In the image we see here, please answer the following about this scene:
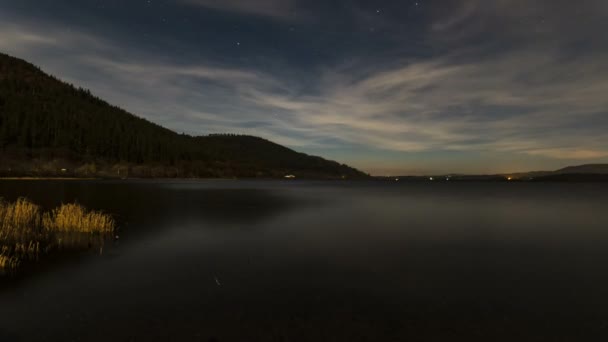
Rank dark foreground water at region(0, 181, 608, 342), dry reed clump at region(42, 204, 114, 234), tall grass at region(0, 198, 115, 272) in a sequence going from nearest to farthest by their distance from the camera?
dark foreground water at region(0, 181, 608, 342), tall grass at region(0, 198, 115, 272), dry reed clump at region(42, 204, 114, 234)

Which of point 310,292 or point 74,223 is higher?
point 74,223

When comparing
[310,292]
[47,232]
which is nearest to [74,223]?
[47,232]

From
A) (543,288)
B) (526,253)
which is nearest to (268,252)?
(543,288)

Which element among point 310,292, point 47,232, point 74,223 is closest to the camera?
point 310,292

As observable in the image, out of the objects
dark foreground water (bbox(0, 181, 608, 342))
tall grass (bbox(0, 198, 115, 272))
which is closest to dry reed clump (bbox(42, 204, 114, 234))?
tall grass (bbox(0, 198, 115, 272))

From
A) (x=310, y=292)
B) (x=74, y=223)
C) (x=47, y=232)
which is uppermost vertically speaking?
(x=74, y=223)

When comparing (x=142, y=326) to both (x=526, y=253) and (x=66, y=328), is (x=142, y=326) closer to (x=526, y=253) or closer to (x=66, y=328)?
(x=66, y=328)

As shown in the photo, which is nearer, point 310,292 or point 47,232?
point 310,292

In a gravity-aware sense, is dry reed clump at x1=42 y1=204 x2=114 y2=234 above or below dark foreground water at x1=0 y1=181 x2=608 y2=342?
above

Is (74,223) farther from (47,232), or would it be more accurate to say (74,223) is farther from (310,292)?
(310,292)

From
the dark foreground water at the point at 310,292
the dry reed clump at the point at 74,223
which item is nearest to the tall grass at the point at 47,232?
the dry reed clump at the point at 74,223

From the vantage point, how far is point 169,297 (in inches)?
481

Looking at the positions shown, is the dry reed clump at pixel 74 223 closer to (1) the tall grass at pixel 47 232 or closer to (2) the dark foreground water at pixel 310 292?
(1) the tall grass at pixel 47 232

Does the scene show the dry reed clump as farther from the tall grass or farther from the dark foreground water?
the dark foreground water
